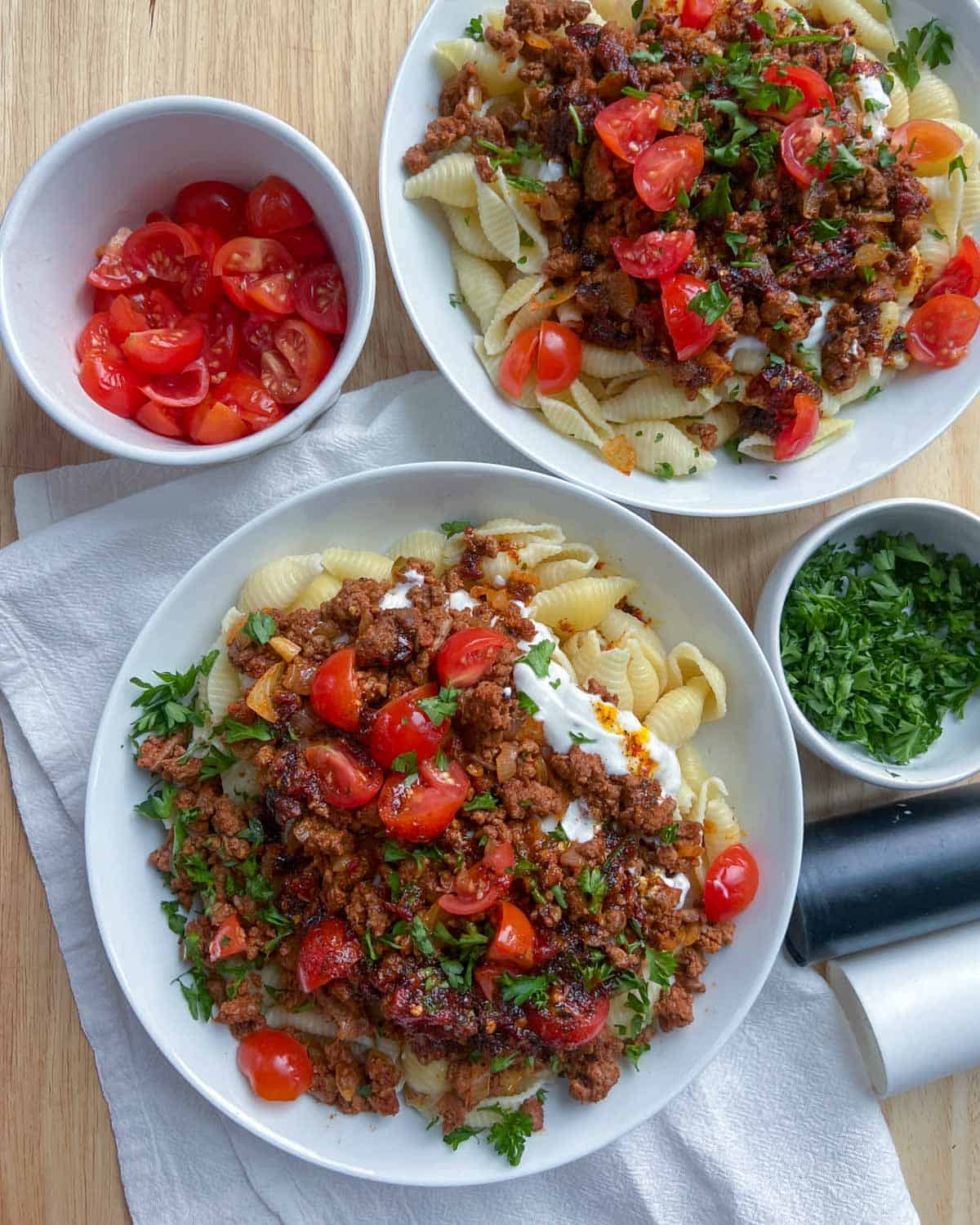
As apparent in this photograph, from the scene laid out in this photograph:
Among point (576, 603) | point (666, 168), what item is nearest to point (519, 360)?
point (666, 168)

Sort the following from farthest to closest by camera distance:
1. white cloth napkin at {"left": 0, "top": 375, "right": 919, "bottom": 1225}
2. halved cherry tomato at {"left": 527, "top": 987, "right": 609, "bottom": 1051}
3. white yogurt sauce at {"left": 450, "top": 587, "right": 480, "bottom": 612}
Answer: white cloth napkin at {"left": 0, "top": 375, "right": 919, "bottom": 1225}, white yogurt sauce at {"left": 450, "top": 587, "right": 480, "bottom": 612}, halved cherry tomato at {"left": 527, "top": 987, "right": 609, "bottom": 1051}

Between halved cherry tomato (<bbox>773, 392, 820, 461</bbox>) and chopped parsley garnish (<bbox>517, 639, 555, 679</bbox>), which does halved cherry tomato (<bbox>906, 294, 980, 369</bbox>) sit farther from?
chopped parsley garnish (<bbox>517, 639, 555, 679</bbox>)

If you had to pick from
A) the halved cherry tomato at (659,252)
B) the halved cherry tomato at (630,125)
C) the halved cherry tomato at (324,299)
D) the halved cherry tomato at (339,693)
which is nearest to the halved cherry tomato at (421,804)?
the halved cherry tomato at (339,693)

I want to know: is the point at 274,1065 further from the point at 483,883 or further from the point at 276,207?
the point at 276,207

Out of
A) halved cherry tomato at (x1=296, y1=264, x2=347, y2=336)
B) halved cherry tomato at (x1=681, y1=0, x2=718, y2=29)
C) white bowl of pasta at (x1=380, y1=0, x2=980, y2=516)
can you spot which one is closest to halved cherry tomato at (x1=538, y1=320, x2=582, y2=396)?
white bowl of pasta at (x1=380, y1=0, x2=980, y2=516)

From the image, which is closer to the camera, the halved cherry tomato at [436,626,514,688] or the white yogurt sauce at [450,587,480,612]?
the halved cherry tomato at [436,626,514,688]

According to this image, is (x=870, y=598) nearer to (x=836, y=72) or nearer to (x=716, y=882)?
(x=716, y=882)

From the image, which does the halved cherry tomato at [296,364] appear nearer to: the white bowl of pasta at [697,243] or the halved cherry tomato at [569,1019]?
the white bowl of pasta at [697,243]
